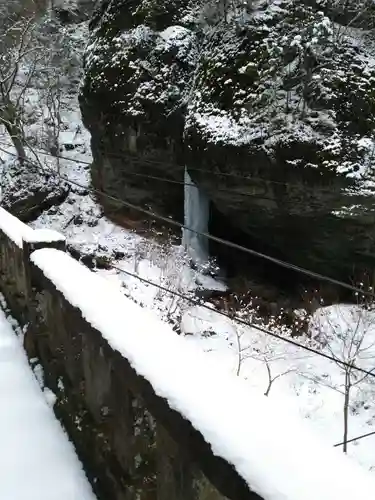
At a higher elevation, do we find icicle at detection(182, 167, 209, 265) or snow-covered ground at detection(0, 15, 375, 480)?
icicle at detection(182, 167, 209, 265)

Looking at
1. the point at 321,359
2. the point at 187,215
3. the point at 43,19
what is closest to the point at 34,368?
the point at 321,359

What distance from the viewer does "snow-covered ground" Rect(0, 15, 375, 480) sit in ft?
33.8

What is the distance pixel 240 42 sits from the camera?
13.8 metres

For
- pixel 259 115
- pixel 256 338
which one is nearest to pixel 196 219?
pixel 259 115

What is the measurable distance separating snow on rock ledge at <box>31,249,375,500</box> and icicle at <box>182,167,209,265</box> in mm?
12528

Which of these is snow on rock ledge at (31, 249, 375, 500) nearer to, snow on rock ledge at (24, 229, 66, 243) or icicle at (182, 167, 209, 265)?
snow on rock ledge at (24, 229, 66, 243)

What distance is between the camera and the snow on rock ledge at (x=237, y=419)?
3.78 feet

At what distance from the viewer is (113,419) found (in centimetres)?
219

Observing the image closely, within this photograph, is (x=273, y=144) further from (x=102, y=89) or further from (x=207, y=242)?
(x=102, y=89)

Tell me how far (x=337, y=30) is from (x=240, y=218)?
539 cm

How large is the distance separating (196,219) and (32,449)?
1227 cm

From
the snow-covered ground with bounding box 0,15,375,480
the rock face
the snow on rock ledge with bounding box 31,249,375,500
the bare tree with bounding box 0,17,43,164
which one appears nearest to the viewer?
the snow on rock ledge with bounding box 31,249,375,500

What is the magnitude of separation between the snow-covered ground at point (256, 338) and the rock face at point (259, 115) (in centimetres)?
197

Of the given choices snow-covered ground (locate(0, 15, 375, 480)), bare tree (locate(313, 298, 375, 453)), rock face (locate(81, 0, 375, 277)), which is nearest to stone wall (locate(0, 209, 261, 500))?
snow-covered ground (locate(0, 15, 375, 480))
